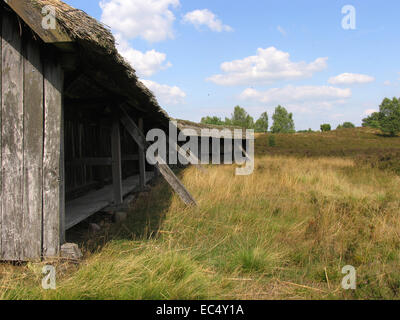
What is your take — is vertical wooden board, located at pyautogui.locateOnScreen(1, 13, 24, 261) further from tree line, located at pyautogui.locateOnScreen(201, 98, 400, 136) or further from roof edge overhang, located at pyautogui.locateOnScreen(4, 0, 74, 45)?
tree line, located at pyautogui.locateOnScreen(201, 98, 400, 136)

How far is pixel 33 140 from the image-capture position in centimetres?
284

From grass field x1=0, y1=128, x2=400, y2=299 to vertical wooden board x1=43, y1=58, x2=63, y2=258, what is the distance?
0.96 ft

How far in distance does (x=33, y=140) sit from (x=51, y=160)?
26cm

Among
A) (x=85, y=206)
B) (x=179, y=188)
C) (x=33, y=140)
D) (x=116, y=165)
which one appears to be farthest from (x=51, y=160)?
(x=179, y=188)

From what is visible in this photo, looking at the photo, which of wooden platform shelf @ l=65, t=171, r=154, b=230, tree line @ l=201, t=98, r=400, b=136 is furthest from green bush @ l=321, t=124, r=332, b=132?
wooden platform shelf @ l=65, t=171, r=154, b=230

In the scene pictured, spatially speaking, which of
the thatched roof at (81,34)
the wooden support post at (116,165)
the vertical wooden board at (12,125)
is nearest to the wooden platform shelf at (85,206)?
the wooden support post at (116,165)

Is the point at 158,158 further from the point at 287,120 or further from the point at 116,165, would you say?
the point at 287,120

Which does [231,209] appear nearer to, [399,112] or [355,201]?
[355,201]

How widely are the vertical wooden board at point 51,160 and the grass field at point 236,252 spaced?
0.96 ft

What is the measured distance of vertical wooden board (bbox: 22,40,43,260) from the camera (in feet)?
9.32

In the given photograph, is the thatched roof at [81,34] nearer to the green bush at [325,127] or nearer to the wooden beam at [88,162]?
the wooden beam at [88,162]

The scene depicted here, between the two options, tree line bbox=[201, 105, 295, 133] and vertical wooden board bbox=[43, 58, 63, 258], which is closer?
vertical wooden board bbox=[43, 58, 63, 258]

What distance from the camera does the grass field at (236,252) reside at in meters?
2.61

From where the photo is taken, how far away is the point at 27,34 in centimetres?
284
